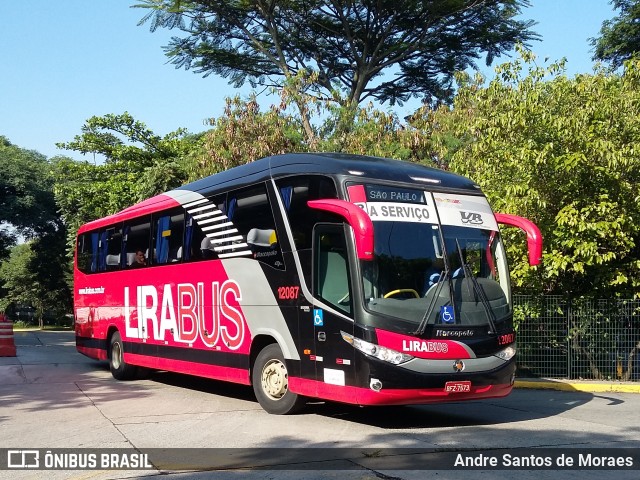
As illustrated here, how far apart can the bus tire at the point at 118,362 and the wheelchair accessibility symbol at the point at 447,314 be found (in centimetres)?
876

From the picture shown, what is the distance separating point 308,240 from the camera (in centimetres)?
1046

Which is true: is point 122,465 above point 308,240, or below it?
below

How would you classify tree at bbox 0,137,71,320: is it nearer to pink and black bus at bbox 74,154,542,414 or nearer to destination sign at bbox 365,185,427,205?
pink and black bus at bbox 74,154,542,414

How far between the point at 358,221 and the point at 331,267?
1187 mm

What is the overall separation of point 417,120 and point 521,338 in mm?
11090

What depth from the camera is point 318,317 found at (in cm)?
1020

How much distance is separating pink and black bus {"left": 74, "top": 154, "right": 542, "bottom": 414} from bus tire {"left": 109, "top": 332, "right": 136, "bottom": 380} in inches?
137

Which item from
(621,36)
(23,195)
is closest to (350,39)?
(621,36)

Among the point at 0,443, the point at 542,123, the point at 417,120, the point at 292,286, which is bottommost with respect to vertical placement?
the point at 0,443

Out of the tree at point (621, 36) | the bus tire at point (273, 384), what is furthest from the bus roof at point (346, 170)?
the tree at point (621, 36)

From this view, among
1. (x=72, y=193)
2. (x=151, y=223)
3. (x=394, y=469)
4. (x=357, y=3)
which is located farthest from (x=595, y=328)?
(x=72, y=193)

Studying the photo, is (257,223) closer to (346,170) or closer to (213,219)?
(213,219)

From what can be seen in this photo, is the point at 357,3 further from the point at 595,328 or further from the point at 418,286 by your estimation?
the point at 418,286

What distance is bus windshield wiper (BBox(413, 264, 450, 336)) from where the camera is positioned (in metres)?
9.46
